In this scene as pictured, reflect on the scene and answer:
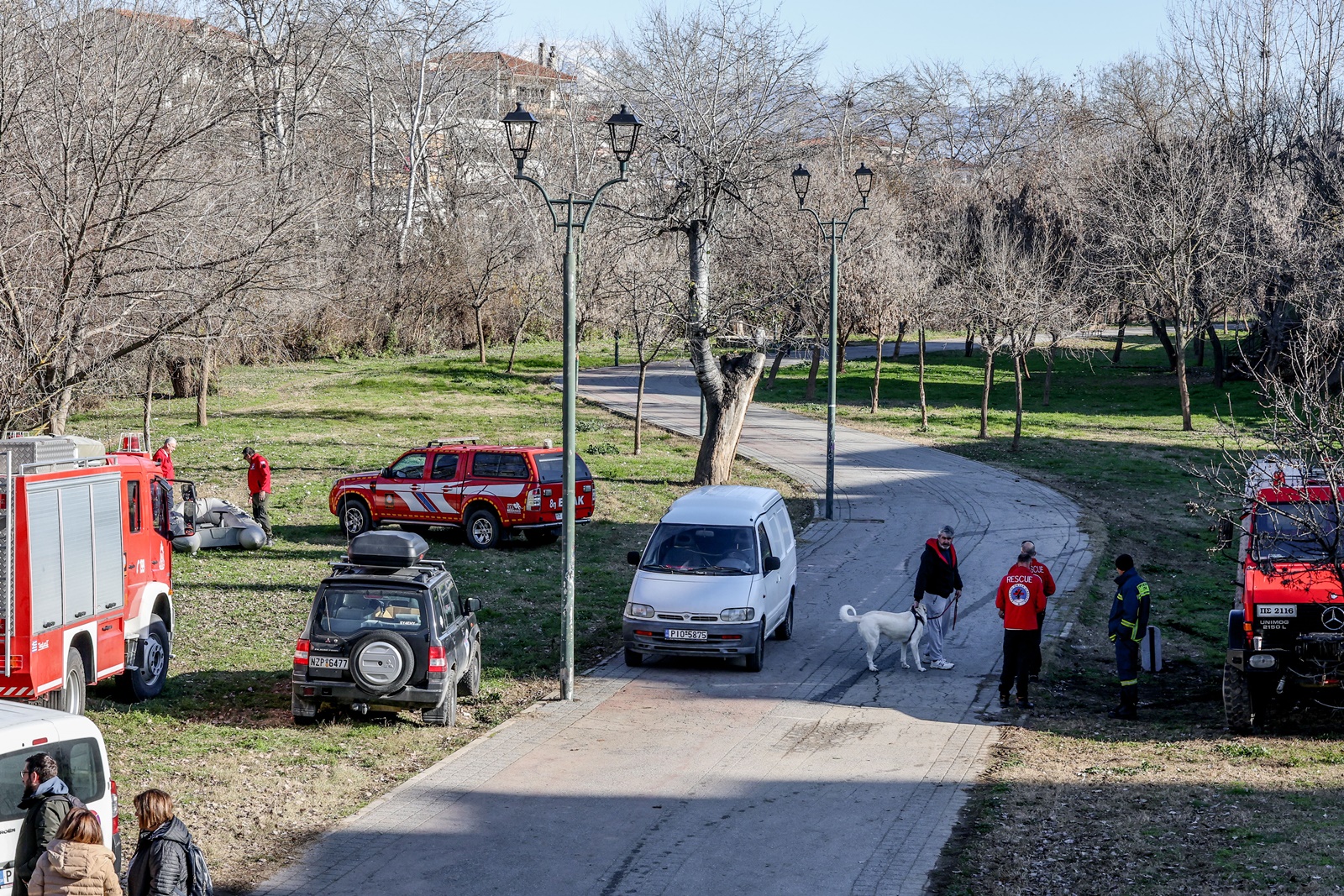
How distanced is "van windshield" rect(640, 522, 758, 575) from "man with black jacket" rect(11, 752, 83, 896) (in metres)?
9.12

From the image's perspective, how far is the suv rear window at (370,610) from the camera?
40.0 feet

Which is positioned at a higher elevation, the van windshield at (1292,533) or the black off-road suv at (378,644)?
the van windshield at (1292,533)

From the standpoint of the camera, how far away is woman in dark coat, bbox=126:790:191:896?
6.46 meters

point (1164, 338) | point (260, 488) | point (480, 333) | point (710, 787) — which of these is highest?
point (480, 333)

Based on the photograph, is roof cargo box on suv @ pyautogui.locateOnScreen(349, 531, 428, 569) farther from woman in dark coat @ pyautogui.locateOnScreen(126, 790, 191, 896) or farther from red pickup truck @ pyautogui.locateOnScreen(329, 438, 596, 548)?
red pickup truck @ pyautogui.locateOnScreen(329, 438, 596, 548)

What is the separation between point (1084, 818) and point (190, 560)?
1564 centimetres

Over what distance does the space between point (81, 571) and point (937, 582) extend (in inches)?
379

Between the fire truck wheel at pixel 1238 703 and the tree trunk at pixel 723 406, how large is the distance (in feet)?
51.0

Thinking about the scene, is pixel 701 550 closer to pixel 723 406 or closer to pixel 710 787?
pixel 710 787

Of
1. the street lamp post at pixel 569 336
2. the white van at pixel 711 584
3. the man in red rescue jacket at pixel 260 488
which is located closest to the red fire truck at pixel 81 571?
the street lamp post at pixel 569 336

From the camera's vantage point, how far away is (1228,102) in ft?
161

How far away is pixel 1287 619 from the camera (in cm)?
1190

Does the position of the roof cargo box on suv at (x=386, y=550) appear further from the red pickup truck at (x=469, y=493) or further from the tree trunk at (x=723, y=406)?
the tree trunk at (x=723, y=406)

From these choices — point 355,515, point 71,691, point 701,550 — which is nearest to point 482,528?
point 355,515
